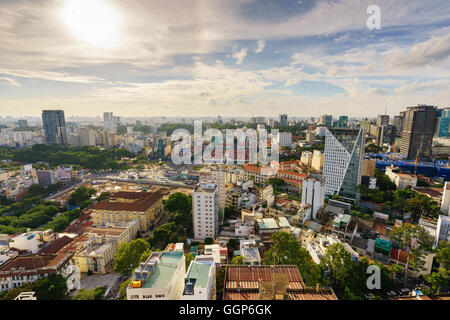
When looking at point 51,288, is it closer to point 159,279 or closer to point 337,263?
point 159,279

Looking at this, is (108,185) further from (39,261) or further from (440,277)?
(440,277)

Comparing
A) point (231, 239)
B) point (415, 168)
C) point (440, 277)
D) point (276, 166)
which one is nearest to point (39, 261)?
point (231, 239)

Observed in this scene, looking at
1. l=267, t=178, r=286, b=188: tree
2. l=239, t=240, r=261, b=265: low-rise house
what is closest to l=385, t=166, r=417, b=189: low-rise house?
l=267, t=178, r=286, b=188: tree

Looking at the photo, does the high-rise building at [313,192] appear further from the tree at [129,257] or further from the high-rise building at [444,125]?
the high-rise building at [444,125]

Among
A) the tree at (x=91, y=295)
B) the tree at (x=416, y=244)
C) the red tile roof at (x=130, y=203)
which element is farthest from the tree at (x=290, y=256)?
the red tile roof at (x=130, y=203)

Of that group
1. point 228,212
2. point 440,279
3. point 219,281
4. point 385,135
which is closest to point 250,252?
point 219,281

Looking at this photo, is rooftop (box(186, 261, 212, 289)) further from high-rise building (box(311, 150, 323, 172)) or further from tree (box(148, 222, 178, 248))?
high-rise building (box(311, 150, 323, 172))
